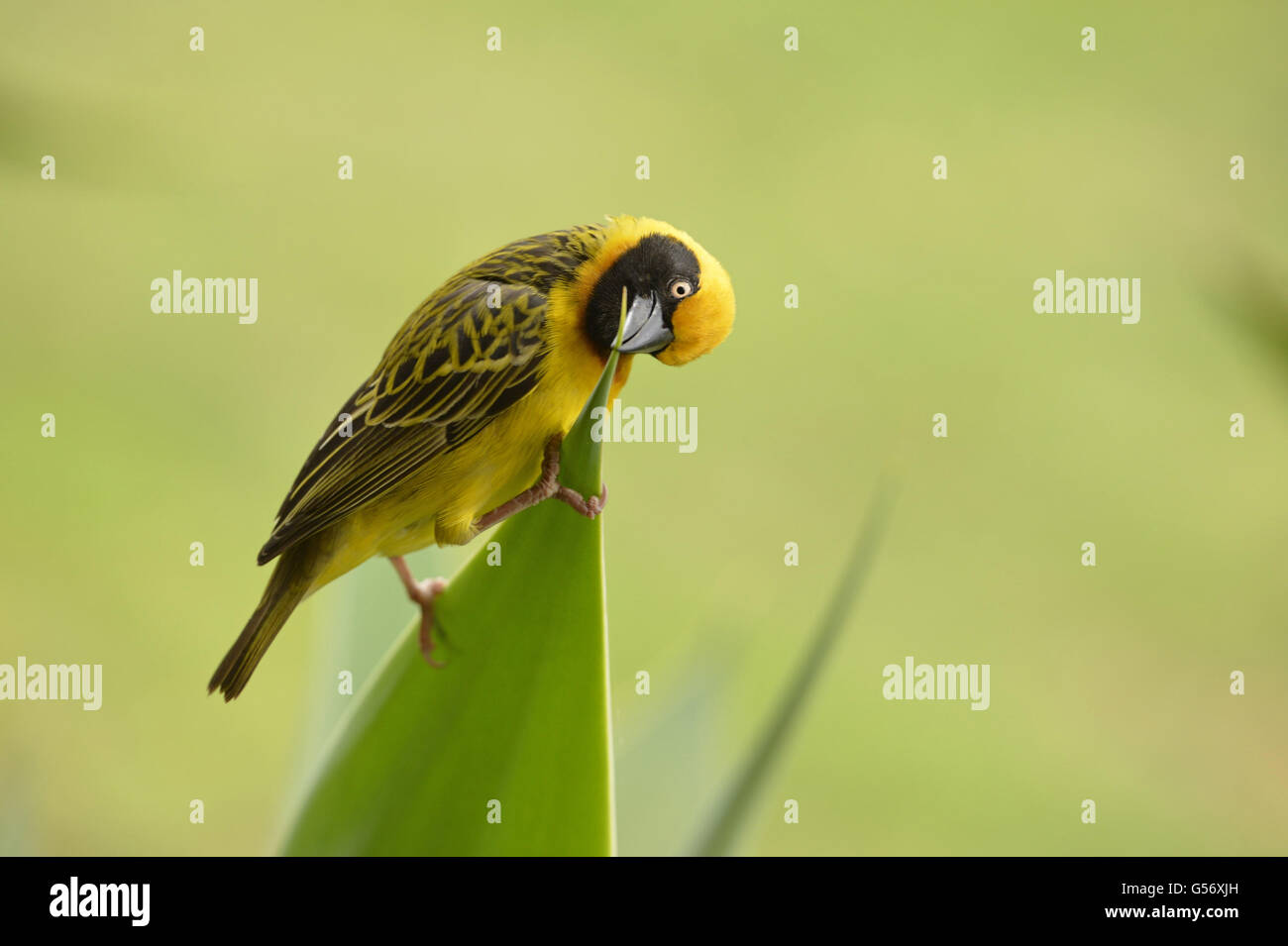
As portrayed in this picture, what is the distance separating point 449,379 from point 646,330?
1.28 feet

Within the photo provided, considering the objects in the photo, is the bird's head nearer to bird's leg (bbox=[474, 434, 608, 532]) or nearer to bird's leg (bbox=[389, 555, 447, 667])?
bird's leg (bbox=[474, 434, 608, 532])

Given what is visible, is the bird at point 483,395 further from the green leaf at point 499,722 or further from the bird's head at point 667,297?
the green leaf at point 499,722

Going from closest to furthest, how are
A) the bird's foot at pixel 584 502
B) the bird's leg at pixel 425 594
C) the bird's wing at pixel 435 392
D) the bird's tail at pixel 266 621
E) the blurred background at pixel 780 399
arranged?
the bird's foot at pixel 584 502, the bird's leg at pixel 425 594, the bird's tail at pixel 266 621, the bird's wing at pixel 435 392, the blurred background at pixel 780 399

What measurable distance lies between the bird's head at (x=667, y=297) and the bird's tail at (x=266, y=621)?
0.60m

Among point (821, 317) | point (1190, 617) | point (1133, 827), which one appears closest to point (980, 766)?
point (1133, 827)

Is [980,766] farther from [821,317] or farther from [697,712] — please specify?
[697,712]

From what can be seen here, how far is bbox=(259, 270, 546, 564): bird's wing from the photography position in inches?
71.6

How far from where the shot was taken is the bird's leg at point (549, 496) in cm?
114

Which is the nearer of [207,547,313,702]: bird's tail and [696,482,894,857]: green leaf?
[696,482,894,857]: green leaf

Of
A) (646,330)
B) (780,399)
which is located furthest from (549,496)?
(780,399)

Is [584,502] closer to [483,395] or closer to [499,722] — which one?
[499,722]

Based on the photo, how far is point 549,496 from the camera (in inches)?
48.6

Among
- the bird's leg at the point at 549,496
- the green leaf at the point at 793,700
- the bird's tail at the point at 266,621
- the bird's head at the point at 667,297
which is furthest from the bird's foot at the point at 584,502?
the bird's tail at the point at 266,621

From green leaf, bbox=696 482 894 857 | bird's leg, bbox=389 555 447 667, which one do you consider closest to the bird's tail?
bird's leg, bbox=389 555 447 667
